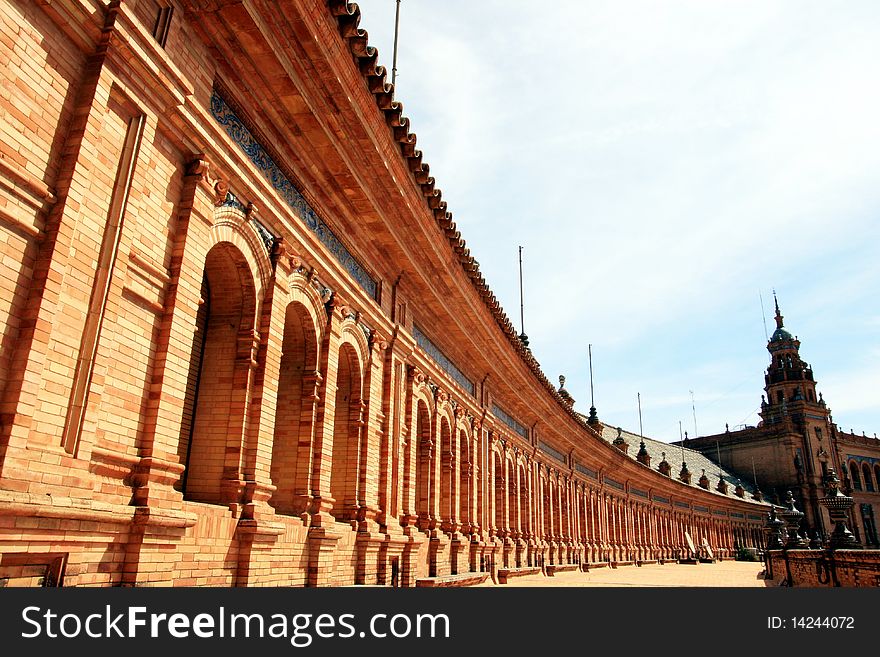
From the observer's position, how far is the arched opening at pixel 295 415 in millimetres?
11492

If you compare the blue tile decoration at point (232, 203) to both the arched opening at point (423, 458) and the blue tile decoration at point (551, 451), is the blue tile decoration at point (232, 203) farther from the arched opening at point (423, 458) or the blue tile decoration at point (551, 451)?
the blue tile decoration at point (551, 451)

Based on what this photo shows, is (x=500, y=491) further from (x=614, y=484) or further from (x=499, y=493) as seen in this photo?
(x=614, y=484)

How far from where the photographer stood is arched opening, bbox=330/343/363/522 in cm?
1372

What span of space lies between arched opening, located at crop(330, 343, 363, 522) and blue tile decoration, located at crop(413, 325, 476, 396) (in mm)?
3857

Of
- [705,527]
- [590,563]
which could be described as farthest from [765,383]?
[590,563]

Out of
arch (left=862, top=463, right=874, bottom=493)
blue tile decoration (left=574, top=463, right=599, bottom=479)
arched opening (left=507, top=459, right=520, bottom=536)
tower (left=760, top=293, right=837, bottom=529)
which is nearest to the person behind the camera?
arched opening (left=507, top=459, right=520, bottom=536)

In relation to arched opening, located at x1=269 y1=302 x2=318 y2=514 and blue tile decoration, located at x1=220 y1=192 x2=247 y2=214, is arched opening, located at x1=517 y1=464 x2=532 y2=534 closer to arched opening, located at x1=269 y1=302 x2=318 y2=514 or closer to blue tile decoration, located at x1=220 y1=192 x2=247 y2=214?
arched opening, located at x1=269 y1=302 x2=318 y2=514

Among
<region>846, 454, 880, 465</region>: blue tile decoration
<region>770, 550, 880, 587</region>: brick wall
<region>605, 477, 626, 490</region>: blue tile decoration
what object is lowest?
<region>770, 550, 880, 587</region>: brick wall

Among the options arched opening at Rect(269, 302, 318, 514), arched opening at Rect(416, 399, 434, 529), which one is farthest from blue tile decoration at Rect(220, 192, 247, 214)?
arched opening at Rect(416, 399, 434, 529)

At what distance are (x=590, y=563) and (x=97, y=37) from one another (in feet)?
128

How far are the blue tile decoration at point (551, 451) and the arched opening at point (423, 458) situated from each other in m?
15.8
